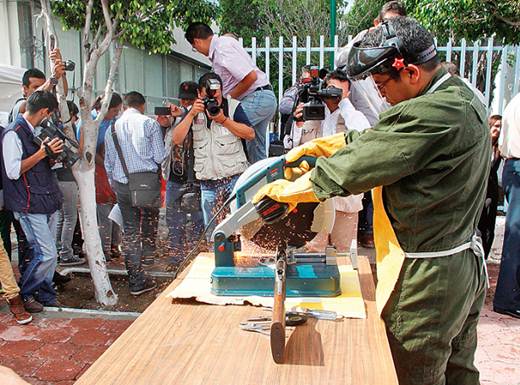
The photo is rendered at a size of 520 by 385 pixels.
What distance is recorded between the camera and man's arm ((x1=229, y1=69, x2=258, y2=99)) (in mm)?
3838

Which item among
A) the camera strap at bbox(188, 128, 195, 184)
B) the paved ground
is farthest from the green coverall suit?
the camera strap at bbox(188, 128, 195, 184)

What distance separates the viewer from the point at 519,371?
9.78 feet

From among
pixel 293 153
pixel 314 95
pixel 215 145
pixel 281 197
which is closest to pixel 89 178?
pixel 215 145

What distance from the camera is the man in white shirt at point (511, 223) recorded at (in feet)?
12.1

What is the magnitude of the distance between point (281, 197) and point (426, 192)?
421mm

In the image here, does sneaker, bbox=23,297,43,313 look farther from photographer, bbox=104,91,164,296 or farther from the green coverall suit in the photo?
the green coverall suit

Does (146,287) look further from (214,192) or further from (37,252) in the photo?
(214,192)

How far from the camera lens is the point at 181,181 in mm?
4605

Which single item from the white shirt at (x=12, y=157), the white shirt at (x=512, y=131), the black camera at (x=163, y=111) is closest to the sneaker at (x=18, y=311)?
the white shirt at (x=12, y=157)

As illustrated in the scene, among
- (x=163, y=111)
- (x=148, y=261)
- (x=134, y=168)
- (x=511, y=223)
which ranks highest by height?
(x=163, y=111)

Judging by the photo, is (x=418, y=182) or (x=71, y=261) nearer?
(x=418, y=182)

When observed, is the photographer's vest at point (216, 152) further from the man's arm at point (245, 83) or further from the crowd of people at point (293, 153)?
the man's arm at point (245, 83)

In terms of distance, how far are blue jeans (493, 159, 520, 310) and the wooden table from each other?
7.88 ft

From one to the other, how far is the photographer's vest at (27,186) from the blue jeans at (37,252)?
0.08 m
